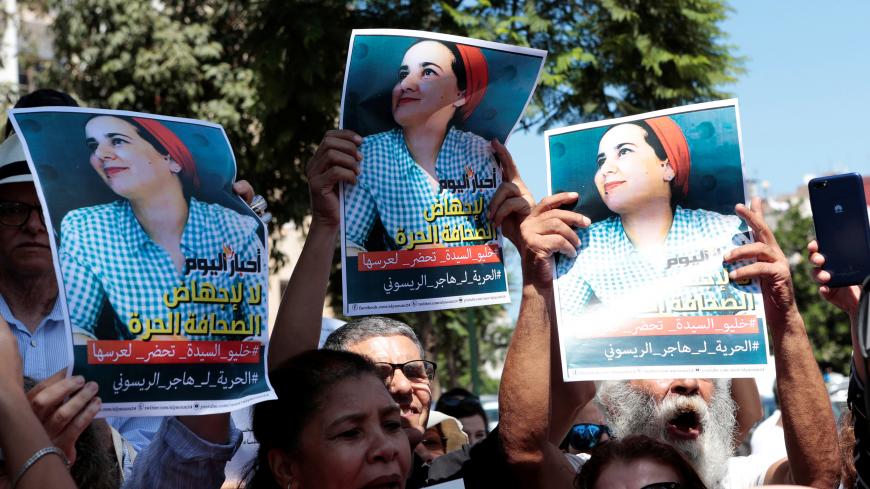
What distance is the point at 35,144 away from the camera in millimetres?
2564

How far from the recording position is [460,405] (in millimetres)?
6762

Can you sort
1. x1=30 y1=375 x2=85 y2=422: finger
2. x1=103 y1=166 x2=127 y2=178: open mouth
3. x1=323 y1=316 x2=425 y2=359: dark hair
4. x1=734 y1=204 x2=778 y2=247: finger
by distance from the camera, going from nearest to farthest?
1. x1=30 y1=375 x2=85 y2=422: finger
2. x1=103 y1=166 x2=127 y2=178: open mouth
3. x1=734 y1=204 x2=778 y2=247: finger
4. x1=323 y1=316 x2=425 y2=359: dark hair

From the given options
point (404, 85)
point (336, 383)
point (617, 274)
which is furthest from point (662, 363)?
point (404, 85)

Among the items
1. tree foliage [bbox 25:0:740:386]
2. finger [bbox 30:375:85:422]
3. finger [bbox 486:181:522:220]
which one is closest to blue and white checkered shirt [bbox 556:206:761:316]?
finger [bbox 486:181:522:220]

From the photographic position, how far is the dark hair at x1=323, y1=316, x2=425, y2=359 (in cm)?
381

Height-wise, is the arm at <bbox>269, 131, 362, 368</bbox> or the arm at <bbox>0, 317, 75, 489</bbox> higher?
the arm at <bbox>269, 131, 362, 368</bbox>

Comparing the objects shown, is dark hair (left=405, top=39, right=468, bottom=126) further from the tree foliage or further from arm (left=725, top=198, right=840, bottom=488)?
the tree foliage

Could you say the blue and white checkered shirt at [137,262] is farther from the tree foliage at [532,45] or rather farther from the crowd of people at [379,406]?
the tree foliage at [532,45]

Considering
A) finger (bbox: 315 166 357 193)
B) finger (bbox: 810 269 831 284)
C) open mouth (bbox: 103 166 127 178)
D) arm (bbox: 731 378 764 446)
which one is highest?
finger (bbox: 315 166 357 193)

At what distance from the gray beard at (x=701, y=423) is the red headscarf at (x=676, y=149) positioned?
0.81m

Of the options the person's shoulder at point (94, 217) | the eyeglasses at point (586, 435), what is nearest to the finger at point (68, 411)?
the person's shoulder at point (94, 217)

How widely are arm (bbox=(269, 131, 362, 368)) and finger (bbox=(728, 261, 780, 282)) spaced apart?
1161 mm

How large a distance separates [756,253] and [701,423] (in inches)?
30.6

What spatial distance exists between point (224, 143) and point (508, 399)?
1.07m
